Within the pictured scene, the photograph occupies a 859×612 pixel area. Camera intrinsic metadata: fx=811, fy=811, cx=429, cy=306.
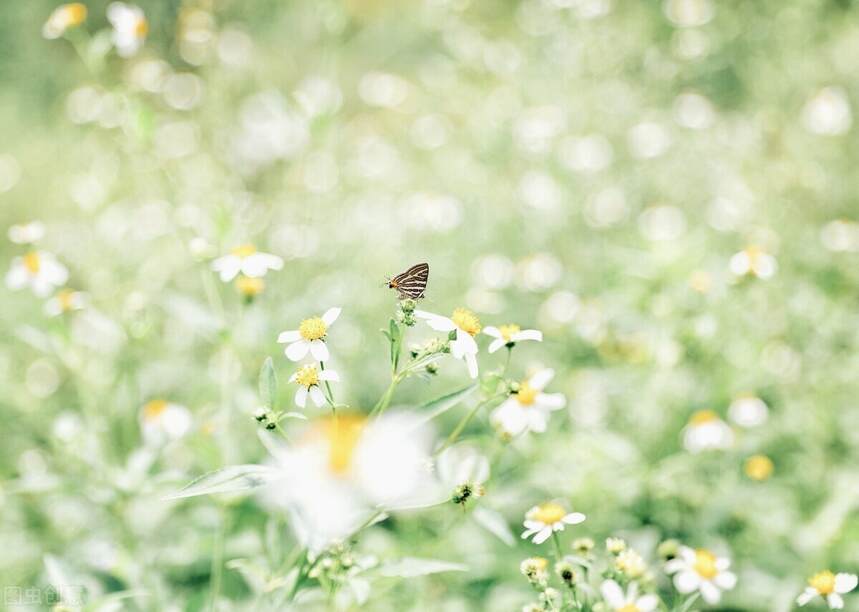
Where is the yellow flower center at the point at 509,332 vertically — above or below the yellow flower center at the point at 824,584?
above

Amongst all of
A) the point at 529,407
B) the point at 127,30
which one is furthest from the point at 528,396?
the point at 127,30

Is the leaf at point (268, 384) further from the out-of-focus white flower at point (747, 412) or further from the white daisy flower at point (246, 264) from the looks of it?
the out-of-focus white flower at point (747, 412)

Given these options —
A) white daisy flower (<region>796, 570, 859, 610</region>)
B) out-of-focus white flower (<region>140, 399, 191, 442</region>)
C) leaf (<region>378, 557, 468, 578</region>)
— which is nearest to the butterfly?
leaf (<region>378, 557, 468, 578</region>)

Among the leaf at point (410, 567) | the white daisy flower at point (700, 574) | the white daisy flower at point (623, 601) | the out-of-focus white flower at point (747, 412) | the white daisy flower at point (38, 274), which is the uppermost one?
the white daisy flower at point (38, 274)

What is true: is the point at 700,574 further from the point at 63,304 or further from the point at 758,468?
the point at 63,304

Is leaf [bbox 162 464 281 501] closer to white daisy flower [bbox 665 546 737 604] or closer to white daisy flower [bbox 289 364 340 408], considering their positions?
white daisy flower [bbox 289 364 340 408]

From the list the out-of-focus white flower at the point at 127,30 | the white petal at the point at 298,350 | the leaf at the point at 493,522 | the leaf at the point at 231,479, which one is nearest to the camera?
the leaf at the point at 231,479

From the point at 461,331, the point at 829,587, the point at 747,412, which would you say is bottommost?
the point at 747,412

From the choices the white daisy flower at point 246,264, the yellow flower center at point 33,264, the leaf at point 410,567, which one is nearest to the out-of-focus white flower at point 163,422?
the yellow flower center at point 33,264
